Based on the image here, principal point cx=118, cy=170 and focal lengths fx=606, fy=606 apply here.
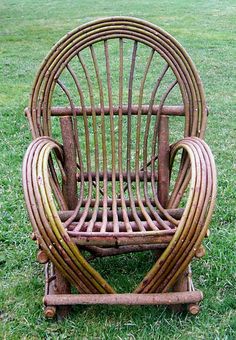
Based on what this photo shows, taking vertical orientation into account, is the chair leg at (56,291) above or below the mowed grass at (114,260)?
above

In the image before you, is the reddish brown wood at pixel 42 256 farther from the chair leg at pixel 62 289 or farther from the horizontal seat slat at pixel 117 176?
the horizontal seat slat at pixel 117 176

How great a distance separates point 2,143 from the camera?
14.3 feet

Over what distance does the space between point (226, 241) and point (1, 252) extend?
1.08 meters

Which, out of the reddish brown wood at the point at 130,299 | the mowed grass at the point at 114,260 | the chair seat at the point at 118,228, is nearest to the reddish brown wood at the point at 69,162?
the chair seat at the point at 118,228

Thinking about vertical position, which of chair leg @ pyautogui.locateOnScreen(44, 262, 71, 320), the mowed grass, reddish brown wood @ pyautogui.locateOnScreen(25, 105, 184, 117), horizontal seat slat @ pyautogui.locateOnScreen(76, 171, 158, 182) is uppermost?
reddish brown wood @ pyautogui.locateOnScreen(25, 105, 184, 117)

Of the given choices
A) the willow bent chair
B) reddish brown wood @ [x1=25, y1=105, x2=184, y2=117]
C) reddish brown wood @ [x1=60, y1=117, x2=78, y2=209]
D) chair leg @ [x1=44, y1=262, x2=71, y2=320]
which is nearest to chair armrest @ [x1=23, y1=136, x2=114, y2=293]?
the willow bent chair

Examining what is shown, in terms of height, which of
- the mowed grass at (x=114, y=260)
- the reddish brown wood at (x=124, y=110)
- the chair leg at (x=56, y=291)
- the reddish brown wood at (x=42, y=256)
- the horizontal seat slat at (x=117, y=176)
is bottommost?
the mowed grass at (x=114, y=260)

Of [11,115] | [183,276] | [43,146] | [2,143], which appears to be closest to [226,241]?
[183,276]

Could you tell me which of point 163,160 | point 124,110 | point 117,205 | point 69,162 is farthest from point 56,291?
point 124,110

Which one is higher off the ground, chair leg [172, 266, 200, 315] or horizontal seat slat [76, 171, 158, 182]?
horizontal seat slat [76, 171, 158, 182]

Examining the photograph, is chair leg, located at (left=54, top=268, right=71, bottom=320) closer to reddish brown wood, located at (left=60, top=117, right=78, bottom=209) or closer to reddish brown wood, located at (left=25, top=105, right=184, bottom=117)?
reddish brown wood, located at (left=60, top=117, right=78, bottom=209)

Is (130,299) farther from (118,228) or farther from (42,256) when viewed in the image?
(42,256)

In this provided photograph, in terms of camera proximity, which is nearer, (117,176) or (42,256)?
(42,256)

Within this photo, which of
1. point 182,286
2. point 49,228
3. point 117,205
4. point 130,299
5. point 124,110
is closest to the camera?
point 49,228
